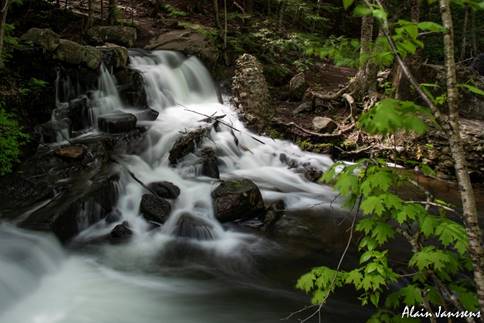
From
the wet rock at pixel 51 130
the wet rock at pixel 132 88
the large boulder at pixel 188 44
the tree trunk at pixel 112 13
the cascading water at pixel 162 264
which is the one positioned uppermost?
the tree trunk at pixel 112 13

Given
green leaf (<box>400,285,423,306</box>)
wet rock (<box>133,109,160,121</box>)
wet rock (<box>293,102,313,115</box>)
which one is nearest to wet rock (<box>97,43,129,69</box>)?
wet rock (<box>133,109,160,121</box>)

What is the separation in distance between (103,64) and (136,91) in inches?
48.0

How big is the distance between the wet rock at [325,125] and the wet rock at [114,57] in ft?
21.1

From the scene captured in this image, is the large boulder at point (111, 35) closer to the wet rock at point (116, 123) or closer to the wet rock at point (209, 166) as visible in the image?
the wet rock at point (116, 123)

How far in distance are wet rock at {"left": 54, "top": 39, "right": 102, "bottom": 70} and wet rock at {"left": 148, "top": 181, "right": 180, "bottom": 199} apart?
191 inches

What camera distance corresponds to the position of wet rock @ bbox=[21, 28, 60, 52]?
34.0ft

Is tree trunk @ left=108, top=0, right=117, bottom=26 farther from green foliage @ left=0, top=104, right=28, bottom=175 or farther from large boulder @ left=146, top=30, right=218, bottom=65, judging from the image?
green foliage @ left=0, top=104, right=28, bottom=175

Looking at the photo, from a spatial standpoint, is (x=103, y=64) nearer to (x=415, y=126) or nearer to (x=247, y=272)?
(x=247, y=272)

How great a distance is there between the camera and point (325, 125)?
12.5m

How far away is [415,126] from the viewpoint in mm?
2289

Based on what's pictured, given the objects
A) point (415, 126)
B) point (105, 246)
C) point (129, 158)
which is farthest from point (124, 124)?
point (415, 126)

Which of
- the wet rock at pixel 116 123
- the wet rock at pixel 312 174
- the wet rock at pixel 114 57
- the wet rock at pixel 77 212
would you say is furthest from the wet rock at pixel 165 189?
the wet rock at pixel 114 57

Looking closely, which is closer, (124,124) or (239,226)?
(239,226)

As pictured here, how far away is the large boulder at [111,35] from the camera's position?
14.3m
